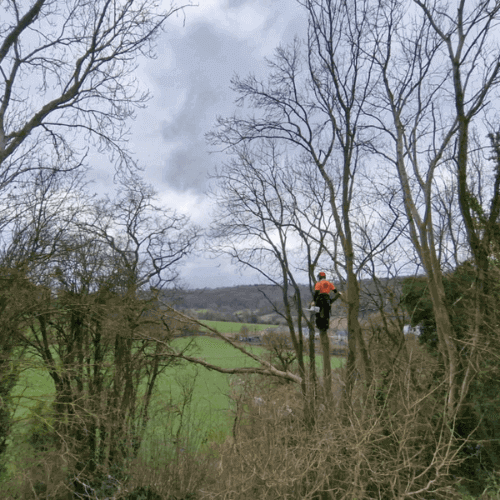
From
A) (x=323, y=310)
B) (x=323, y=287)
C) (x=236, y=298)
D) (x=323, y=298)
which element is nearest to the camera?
(x=323, y=287)

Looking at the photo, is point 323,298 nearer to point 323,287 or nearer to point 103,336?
point 323,287

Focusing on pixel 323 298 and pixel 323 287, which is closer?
pixel 323 287

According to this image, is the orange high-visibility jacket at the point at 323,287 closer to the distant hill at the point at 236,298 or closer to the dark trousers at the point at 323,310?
the dark trousers at the point at 323,310

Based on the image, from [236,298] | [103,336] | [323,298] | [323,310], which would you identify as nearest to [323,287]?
[323,298]

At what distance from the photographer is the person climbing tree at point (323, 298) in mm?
11875

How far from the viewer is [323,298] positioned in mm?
12031

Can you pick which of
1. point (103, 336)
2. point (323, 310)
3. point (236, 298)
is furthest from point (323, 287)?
point (236, 298)

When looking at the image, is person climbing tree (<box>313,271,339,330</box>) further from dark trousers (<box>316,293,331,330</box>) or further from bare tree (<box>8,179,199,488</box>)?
bare tree (<box>8,179,199,488</box>)

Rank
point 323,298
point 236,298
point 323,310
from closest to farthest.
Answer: point 323,298, point 323,310, point 236,298

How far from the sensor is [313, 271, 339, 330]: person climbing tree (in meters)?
11.9

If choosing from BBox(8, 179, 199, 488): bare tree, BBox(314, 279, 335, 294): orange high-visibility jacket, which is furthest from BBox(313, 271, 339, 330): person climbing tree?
BBox(8, 179, 199, 488): bare tree

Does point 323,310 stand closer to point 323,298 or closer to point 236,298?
point 323,298

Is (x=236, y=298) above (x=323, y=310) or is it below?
above

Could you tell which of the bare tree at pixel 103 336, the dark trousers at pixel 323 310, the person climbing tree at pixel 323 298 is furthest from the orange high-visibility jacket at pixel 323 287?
the bare tree at pixel 103 336
